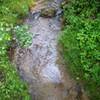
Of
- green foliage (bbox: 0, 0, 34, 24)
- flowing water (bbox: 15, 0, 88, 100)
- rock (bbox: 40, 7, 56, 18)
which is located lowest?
flowing water (bbox: 15, 0, 88, 100)

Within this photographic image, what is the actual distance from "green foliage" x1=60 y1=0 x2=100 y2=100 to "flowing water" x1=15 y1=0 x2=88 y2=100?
0.97 ft

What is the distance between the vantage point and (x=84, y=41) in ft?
23.1

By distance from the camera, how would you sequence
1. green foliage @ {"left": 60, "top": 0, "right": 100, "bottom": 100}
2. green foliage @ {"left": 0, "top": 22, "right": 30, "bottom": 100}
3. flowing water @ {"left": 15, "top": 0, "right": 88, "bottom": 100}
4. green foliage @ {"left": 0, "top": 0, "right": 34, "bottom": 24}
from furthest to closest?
green foliage @ {"left": 0, "top": 0, "right": 34, "bottom": 24}, green foliage @ {"left": 60, "top": 0, "right": 100, "bottom": 100}, flowing water @ {"left": 15, "top": 0, "right": 88, "bottom": 100}, green foliage @ {"left": 0, "top": 22, "right": 30, "bottom": 100}

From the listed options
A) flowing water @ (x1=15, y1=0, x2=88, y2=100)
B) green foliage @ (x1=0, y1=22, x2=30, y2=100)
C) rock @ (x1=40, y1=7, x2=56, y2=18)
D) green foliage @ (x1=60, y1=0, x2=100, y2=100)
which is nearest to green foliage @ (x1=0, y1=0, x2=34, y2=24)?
flowing water @ (x1=15, y1=0, x2=88, y2=100)

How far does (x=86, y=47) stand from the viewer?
684 cm

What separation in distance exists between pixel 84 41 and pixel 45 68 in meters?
1.36

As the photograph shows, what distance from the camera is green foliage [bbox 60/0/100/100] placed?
6.27 m

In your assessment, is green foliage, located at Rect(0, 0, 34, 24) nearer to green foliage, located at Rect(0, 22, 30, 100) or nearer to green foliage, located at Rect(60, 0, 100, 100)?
green foliage, located at Rect(60, 0, 100, 100)

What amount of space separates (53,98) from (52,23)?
3319 mm

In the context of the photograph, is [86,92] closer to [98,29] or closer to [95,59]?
[95,59]

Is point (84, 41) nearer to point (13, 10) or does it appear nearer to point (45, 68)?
point (45, 68)

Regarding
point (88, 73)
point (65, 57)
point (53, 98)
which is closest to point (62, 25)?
point (65, 57)

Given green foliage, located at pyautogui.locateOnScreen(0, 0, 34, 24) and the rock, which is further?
the rock

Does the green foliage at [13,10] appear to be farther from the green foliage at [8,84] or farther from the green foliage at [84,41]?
the green foliage at [8,84]
